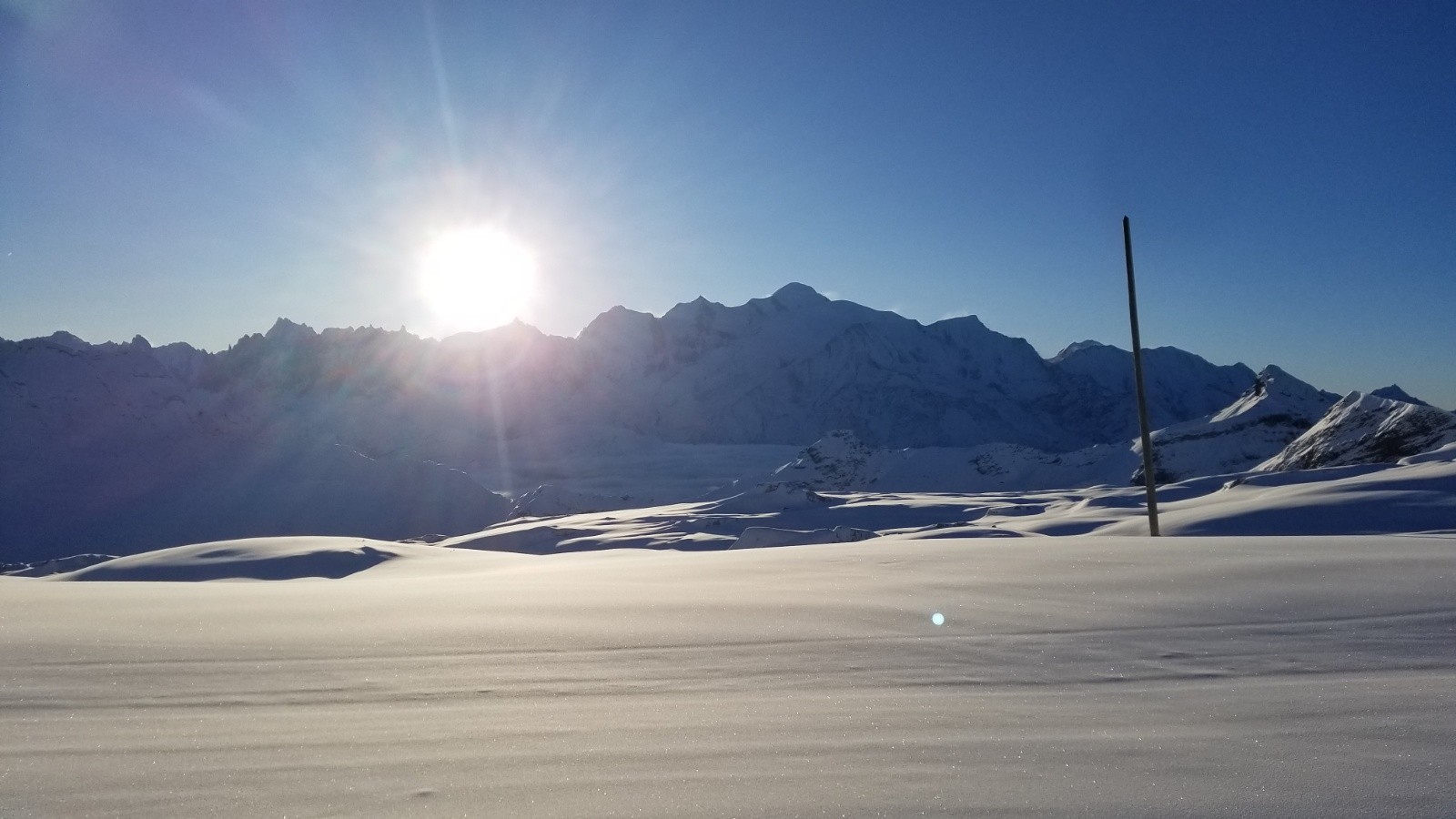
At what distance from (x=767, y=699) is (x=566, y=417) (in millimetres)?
132108

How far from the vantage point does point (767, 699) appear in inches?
85.9

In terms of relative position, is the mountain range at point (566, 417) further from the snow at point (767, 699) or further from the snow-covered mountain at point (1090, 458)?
the snow at point (767, 699)

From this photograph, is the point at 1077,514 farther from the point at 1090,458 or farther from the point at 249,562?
the point at 1090,458

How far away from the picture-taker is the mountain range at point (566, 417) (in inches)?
1837

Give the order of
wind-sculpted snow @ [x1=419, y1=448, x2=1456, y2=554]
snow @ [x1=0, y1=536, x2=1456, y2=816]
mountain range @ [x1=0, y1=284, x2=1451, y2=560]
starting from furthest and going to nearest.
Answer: mountain range @ [x1=0, y1=284, x2=1451, y2=560]
wind-sculpted snow @ [x1=419, y1=448, x2=1456, y2=554]
snow @ [x1=0, y1=536, x2=1456, y2=816]

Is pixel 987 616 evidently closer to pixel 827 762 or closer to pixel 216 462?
pixel 827 762

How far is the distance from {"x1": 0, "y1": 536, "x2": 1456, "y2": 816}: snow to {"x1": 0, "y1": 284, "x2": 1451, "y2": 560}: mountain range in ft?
84.4

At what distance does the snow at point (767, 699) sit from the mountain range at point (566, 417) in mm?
25734

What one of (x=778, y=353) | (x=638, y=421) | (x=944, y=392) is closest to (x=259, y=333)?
(x=638, y=421)

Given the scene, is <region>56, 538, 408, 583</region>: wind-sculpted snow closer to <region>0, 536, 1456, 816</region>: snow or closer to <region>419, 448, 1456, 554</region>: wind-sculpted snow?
<region>0, 536, 1456, 816</region>: snow

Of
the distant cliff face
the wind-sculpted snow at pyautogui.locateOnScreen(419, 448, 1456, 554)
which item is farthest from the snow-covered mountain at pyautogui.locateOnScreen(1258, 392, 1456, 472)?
the distant cliff face

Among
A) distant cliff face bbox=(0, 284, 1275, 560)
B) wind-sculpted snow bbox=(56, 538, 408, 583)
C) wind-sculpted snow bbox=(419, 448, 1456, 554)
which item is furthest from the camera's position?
distant cliff face bbox=(0, 284, 1275, 560)

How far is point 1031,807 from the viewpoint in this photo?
4.68 ft

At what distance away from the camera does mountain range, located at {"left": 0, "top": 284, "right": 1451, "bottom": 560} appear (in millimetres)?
46656
